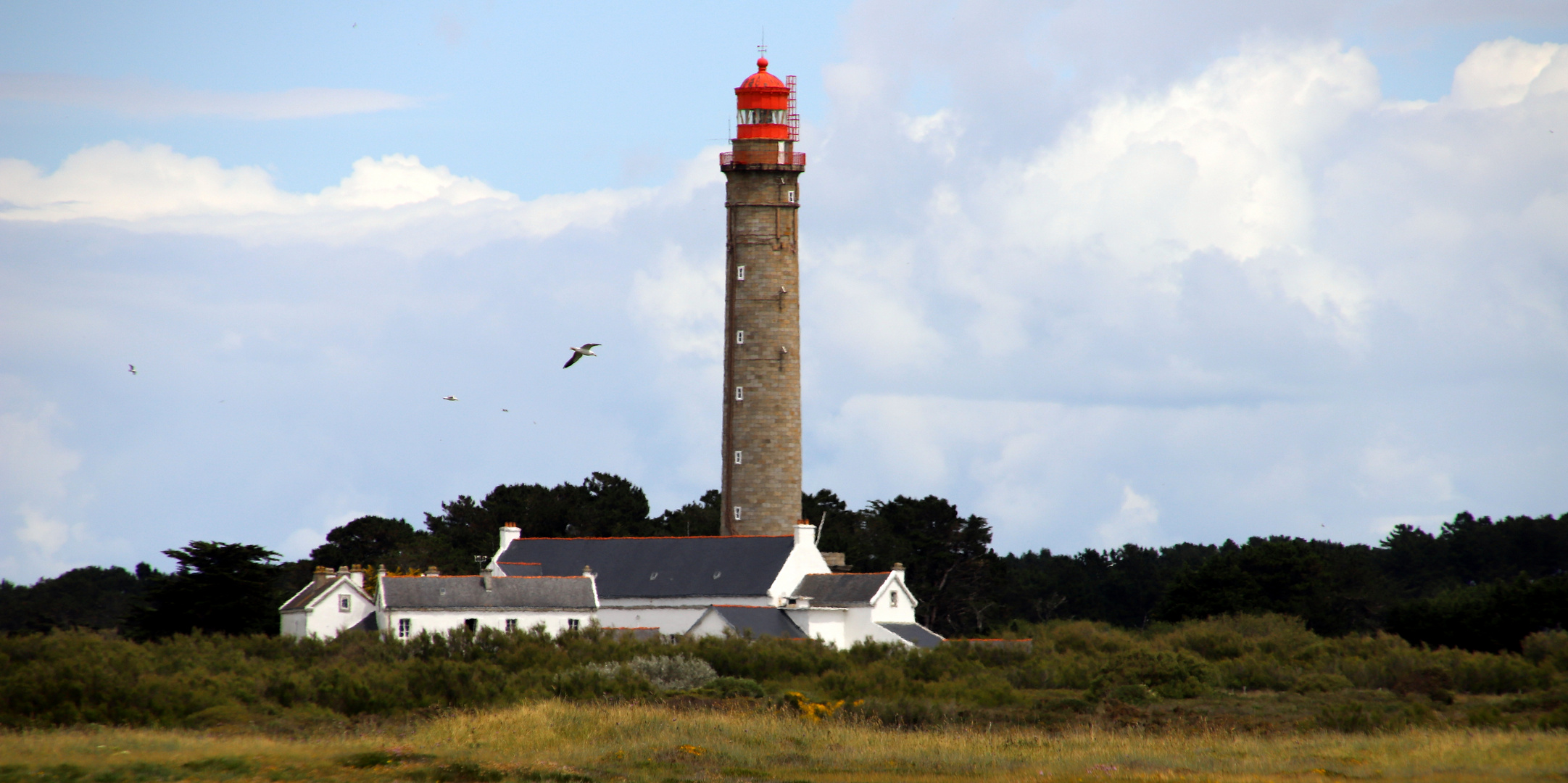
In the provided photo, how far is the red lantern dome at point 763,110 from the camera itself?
2056 inches

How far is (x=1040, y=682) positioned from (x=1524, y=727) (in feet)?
38.8

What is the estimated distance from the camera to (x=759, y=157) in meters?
51.9

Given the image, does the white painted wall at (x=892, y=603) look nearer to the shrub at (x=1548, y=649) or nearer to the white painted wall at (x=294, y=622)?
the white painted wall at (x=294, y=622)

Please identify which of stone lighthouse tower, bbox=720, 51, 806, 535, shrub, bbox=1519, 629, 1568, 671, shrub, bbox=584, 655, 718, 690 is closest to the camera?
shrub, bbox=584, 655, 718, 690

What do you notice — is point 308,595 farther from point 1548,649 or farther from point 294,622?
point 1548,649

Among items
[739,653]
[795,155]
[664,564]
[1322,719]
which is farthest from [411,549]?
[1322,719]

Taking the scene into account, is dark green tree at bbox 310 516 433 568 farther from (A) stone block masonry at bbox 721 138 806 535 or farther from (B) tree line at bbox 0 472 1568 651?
(A) stone block masonry at bbox 721 138 806 535

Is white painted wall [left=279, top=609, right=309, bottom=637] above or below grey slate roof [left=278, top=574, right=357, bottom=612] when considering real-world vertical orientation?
below

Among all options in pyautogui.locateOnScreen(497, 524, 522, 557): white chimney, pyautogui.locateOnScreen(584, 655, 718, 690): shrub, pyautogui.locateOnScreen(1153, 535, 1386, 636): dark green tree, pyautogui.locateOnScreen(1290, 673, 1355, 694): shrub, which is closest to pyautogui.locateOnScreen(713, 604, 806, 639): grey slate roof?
pyautogui.locateOnScreen(497, 524, 522, 557): white chimney

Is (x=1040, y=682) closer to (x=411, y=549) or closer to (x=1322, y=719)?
(x=1322, y=719)

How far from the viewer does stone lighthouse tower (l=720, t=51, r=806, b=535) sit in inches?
2026

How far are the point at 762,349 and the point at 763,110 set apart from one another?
8.05 meters

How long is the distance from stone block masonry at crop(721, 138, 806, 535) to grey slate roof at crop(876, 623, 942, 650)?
278 inches

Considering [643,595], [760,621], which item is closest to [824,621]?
[760,621]
